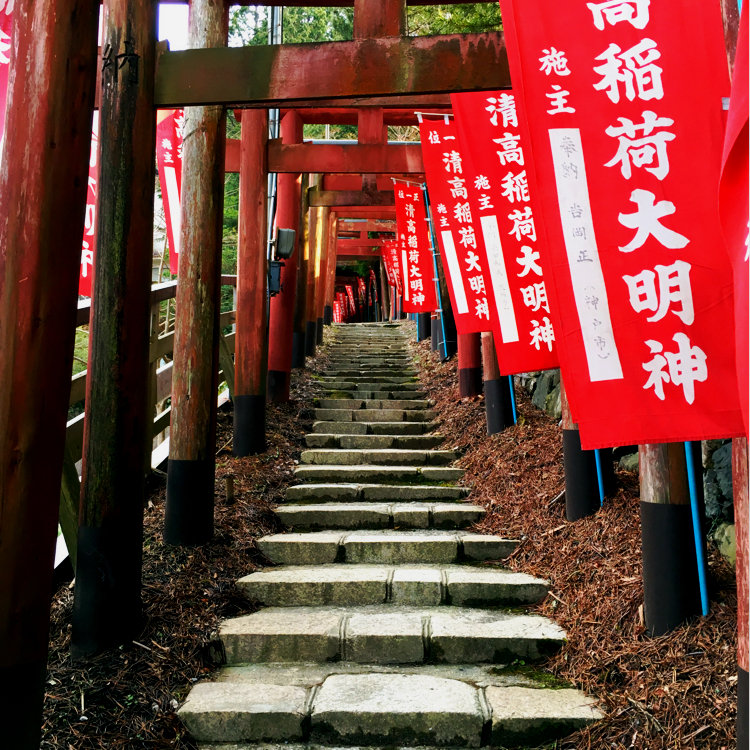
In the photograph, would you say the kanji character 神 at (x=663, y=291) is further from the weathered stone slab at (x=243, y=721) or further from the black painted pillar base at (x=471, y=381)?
the black painted pillar base at (x=471, y=381)

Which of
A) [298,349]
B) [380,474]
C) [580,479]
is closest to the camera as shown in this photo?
[580,479]

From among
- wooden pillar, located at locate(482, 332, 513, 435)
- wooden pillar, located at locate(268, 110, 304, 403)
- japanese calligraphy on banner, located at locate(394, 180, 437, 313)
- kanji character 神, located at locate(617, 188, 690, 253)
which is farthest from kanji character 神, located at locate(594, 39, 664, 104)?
japanese calligraphy on banner, located at locate(394, 180, 437, 313)

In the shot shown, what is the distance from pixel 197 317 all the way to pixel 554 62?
342cm

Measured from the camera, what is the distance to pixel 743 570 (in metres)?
2.73

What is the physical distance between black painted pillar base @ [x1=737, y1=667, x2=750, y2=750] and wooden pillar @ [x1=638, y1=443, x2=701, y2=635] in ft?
3.58

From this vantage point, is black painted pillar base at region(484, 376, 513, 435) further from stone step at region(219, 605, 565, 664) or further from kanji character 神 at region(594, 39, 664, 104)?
kanji character 神 at region(594, 39, 664, 104)

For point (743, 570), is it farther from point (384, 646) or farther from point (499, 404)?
point (499, 404)

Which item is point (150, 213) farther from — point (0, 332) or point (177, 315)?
point (0, 332)

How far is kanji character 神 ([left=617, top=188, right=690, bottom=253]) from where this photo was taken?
2.80m

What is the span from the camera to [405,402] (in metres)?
10.7

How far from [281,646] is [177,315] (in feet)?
8.40

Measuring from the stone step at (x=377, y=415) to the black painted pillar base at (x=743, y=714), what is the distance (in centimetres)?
727

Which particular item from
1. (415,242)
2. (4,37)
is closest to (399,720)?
(4,37)

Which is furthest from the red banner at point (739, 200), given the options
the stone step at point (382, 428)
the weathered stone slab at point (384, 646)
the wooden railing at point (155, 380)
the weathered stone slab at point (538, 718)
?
the stone step at point (382, 428)
